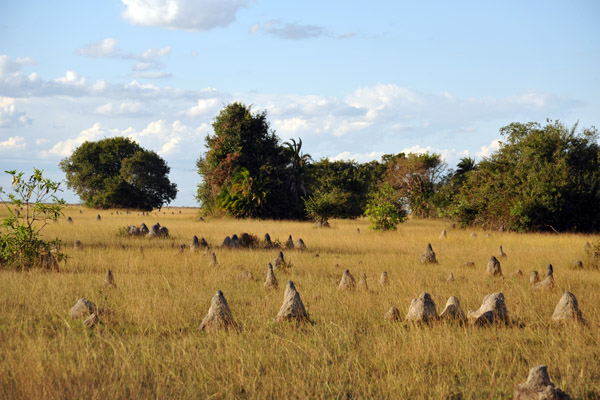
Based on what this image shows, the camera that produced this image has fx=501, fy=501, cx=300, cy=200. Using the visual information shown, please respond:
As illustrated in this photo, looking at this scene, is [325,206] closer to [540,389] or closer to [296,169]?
[296,169]

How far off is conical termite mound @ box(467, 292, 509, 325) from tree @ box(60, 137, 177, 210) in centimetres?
5388

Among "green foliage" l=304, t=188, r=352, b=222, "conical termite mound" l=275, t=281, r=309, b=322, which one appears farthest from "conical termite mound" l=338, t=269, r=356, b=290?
"green foliage" l=304, t=188, r=352, b=222

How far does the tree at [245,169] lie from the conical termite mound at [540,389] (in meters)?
33.1

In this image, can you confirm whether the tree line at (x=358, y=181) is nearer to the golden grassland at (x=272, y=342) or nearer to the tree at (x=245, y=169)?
the tree at (x=245, y=169)

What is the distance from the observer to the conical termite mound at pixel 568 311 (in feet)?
24.0

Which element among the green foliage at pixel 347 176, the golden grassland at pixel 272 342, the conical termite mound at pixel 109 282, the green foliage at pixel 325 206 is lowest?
the golden grassland at pixel 272 342

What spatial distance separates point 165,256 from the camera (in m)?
14.2

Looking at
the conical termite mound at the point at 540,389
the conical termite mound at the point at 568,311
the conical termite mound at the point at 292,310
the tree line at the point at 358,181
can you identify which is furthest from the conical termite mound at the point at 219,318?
the tree line at the point at 358,181

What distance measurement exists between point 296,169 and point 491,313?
1356 inches

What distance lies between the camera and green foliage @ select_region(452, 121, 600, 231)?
25.2 meters

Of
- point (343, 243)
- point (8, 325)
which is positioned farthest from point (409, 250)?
point (8, 325)

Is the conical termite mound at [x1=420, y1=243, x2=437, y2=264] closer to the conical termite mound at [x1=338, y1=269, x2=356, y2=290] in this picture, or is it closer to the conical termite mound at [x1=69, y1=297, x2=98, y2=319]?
the conical termite mound at [x1=338, y1=269, x2=356, y2=290]

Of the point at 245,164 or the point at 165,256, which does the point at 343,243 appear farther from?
the point at 245,164

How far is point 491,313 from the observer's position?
7387 mm
